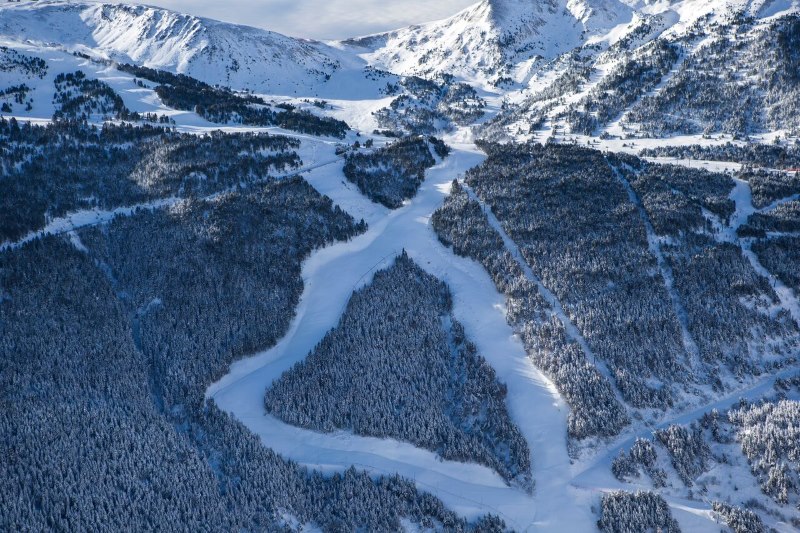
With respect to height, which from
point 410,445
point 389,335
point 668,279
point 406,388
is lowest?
point 410,445

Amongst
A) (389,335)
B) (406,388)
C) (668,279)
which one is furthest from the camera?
(668,279)

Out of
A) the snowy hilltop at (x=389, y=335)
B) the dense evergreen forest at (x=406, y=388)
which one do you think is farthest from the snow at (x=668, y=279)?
the dense evergreen forest at (x=406, y=388)

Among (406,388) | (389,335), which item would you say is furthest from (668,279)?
(406,388)

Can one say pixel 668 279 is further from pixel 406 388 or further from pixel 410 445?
pixel 410 445

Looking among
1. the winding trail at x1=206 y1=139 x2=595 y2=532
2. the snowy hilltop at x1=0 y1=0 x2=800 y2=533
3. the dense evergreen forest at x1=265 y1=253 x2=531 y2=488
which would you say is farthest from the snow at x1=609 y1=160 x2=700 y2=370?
the dense evergreen forest at x1=265 y1=253 x2=531 y2=488

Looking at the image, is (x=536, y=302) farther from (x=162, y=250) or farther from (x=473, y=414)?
(x=162, y=250)

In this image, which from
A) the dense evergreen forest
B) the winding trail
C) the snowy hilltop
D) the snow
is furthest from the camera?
the snow

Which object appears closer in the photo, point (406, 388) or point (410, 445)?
point (410, 445)

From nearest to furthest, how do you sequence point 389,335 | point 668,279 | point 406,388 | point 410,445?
point 410,445 < point 406,388 < point 389,335 < point 668,279

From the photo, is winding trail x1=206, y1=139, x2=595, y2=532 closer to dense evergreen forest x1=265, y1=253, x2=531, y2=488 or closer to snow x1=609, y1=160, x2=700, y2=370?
dense evergreen forest x1=265, y1=253, x2=531, y2=488
